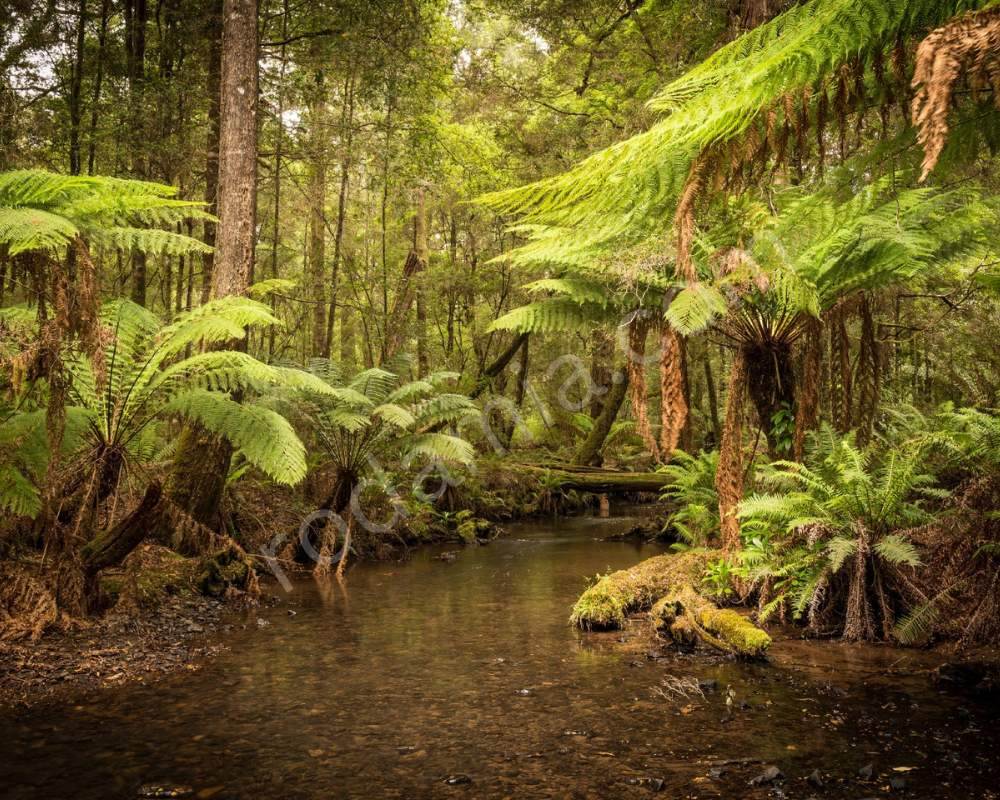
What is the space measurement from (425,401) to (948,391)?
6.83 meters

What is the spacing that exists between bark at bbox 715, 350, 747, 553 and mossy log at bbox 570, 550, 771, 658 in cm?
59

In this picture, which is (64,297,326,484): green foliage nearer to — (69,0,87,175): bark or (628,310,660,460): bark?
(628,310,660,460): bark

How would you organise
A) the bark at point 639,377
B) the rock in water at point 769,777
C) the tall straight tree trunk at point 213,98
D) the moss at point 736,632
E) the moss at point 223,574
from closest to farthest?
the rock in water at point 769,777 < the moss at point 736,632 < the bark at point 639,377 < the moss at point 223,574 < the tall straight tree trunk at point 213,98

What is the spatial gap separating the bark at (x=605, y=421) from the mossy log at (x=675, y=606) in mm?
8543

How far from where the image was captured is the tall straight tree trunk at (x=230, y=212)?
263 inches

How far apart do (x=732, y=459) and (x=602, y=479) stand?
786cm

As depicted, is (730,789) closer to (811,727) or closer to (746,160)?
(811,727)

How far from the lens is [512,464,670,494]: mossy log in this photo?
1243cm

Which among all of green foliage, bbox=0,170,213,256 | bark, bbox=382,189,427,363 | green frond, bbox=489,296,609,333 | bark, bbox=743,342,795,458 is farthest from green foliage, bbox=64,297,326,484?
bark, bbox=382,189,427,363

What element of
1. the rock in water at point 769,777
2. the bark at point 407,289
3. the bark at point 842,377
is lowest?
the rock in water at point 769,777

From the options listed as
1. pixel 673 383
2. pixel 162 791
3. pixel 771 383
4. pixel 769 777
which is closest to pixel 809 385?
pixel 771 383

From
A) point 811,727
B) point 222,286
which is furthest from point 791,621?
point 222,286

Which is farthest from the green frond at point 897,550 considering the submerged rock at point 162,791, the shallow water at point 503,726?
the submerged rock at point 162,791

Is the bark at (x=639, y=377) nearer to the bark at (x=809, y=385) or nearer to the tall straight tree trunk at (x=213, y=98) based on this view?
the bark at (x=809, y=385)
